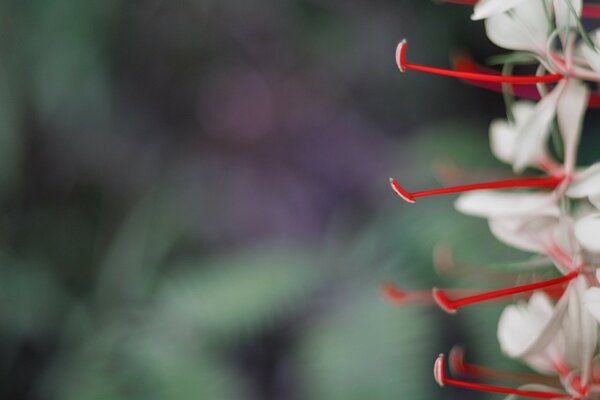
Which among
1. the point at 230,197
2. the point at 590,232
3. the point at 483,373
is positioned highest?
the point at 590,232

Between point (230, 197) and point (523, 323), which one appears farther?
point (230, 197)

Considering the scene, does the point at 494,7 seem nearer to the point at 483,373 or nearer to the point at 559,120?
the point at 559,120

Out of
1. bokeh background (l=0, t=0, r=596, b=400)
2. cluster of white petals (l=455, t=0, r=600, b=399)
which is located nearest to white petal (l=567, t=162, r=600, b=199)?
cluster of white petals (l=455, t=0, r=600, b=399)

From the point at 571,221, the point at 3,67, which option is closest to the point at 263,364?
the point at 3,67

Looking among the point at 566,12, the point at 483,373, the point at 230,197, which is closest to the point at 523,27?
the point at 566,12

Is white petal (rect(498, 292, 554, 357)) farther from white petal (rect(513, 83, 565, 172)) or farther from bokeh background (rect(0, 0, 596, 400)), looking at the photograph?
bokeh background (rect(0, 0, 596, 400))

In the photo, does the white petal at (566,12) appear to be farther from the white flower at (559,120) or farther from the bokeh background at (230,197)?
the bokeh background at (230,197)

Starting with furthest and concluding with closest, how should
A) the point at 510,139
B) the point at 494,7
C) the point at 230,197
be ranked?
the point at 230,197 → the point at 510,139 → the point at 494,7

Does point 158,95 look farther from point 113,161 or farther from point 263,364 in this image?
point 263,364
